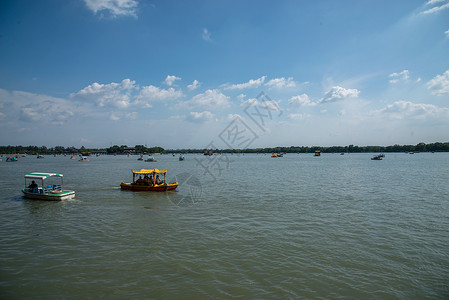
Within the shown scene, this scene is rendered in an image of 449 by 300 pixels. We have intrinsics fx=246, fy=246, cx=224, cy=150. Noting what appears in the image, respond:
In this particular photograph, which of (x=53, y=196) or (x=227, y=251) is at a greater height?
(x=53, y=196)

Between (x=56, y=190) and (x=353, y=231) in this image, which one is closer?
(x=353, y=231)

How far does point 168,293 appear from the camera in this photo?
26.9 ft

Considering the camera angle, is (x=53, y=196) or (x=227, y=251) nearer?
(x=227, y=251)

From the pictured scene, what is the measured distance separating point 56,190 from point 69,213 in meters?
7.03

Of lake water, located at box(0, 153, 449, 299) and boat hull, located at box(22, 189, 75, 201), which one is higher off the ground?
boat hull, located at box(22, 189, 75, 201)

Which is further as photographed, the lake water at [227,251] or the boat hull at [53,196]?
the boat hull at [53,196]

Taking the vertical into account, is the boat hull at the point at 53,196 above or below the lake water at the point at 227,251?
above

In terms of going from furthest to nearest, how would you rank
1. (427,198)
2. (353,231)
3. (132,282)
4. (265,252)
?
(427,198) → (353,231) → (265,252) → (132,282)

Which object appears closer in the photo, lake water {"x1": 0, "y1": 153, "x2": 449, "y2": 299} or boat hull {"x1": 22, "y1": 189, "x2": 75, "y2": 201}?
lake water {"x1": 0, "y1": 153, "x2": 449, "y2": 299}

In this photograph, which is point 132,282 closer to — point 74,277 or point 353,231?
point 74,277

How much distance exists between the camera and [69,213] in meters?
18.8

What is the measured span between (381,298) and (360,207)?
13.3 meters

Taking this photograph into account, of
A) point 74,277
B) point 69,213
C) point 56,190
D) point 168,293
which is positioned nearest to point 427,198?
point 168,293

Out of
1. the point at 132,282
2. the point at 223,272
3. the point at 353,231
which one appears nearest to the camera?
the point at 132,282
